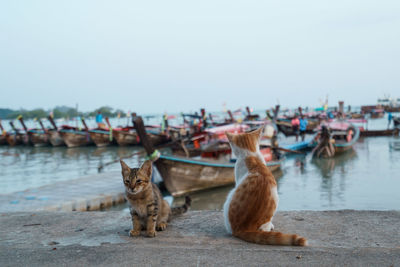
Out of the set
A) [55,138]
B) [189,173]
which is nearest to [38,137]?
[55,138]

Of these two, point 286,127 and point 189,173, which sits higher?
point 189,173

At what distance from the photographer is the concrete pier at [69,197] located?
7770 millimetres

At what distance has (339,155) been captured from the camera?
19.2m

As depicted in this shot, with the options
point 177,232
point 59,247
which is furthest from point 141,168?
point 59,247

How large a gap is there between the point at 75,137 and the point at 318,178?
72.2 feet

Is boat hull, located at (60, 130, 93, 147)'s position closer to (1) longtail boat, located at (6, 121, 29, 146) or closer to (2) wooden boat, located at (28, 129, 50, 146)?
(2) wooden boat, located at (28, 129, 50, 146)

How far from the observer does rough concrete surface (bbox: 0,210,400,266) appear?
241 centimetres

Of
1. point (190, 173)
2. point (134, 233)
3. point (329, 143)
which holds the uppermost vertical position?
point (134, 233)

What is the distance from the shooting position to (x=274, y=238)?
8.75 ft

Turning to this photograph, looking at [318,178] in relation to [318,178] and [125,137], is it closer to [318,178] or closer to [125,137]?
[318,178]

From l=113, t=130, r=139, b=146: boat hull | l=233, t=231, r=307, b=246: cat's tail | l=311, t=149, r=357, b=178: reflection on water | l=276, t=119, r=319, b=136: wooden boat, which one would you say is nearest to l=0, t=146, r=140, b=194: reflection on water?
l=113, t=130, r=139, b=146: boat hull

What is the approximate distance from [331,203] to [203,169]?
4.12m

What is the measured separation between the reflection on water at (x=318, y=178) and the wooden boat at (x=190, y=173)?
346mm

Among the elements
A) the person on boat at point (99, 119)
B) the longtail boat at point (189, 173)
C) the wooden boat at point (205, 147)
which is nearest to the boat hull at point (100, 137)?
the person on boat at point (99, 119)
